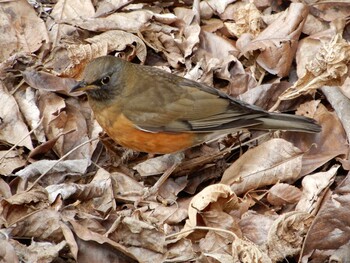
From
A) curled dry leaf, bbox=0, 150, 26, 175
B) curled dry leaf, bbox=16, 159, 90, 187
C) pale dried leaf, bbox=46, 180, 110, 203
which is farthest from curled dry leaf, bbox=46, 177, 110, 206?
curled dry leaf, bbox=0, 150, 26, 175

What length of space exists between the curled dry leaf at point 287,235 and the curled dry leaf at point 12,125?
8.34ft

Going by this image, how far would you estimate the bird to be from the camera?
730cm

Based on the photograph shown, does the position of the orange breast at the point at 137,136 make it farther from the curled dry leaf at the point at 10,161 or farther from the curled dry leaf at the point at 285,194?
the curled dry leaf at the point at 285,194

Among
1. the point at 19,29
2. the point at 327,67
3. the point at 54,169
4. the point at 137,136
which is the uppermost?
the point at 327,67

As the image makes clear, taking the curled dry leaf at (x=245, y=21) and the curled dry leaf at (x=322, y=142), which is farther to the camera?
the curled dry leaf at (x=245, y=21)

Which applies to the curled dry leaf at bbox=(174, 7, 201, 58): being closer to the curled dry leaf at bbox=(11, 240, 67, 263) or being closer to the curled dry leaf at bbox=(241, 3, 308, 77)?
the curled dry leaf at bbox=(241, 3, 308, 77)

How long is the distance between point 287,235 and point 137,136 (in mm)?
1820

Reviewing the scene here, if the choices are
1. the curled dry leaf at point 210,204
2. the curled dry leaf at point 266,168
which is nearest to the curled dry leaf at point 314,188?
the curled dry leaf at point 266,168

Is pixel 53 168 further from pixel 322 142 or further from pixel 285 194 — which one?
pixel 322 142

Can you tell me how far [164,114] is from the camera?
24.3 ft

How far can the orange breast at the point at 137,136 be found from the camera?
7.28 m

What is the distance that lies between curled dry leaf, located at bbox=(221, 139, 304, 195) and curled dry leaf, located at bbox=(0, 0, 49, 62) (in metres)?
2.69

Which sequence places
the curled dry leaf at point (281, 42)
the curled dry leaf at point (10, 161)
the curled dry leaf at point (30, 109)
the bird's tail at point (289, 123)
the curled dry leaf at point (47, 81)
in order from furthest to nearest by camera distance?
1. the curled dry leaf at point (281, 42)
2. the curled dry leaf at point (47, 81)
3. the curled dry leaf at point (30, 109)
4. the bird's tail at point (289, 123)
5. the curled dry leaf at point (10, 161)

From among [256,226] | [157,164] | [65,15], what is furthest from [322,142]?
[65,15]
